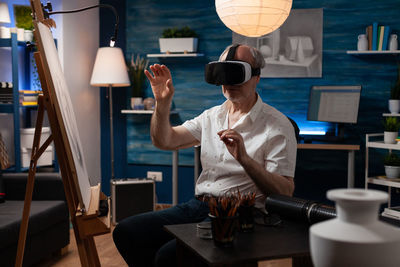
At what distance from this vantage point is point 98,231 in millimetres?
1671

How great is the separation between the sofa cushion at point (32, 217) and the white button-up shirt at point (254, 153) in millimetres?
1130

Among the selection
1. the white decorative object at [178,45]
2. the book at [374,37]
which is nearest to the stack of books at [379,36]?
the book at [374,37]

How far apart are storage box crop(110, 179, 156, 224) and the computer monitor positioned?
1542 millimetres

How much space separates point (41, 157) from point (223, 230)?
120 inches

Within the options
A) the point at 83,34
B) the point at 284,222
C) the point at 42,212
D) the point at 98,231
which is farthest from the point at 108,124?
the point at 284,222

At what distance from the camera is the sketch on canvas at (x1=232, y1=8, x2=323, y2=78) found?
14.0 ft

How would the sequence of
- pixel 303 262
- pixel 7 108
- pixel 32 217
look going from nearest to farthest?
1. pixel 303 262
2. pixel 32 217
3. pixel 7 108

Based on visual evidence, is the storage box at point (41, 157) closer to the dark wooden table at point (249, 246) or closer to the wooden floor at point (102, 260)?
the wooden floor at point (102, 260)

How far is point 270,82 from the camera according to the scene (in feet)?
14.5

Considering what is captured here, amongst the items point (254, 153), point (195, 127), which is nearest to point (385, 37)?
point (195, 127)

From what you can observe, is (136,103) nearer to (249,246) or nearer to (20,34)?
(20,34)

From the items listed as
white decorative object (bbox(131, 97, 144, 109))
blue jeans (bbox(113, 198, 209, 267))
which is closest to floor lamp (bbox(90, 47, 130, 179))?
white decorative object (bbox(131, 97, 144, 109))

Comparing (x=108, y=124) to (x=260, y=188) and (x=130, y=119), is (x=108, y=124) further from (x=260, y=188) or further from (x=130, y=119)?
(x=260, y=188)

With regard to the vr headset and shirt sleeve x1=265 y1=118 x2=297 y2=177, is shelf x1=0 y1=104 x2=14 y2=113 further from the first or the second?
shirt sleeve x1=265 y1=118 x2=297 y2=177
